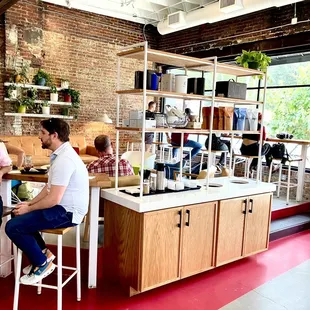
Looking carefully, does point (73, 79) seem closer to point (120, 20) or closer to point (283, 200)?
point (120, 20)

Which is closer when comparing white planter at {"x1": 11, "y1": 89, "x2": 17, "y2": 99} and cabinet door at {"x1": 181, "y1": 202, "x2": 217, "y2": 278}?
cabinet door at {"x1": 181, "y1": 202, "x2": 217, "y2": 278}

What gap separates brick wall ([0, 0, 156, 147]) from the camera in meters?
6.92

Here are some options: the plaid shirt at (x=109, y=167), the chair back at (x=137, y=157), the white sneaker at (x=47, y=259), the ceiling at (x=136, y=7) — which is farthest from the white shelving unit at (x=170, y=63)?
the ceiling at (x=136, y=7)

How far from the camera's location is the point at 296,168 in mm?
6355

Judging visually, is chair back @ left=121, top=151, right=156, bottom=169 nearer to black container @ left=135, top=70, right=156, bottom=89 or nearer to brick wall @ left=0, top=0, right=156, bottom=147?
black container @ left=135, top=70, right=156, bottom=89

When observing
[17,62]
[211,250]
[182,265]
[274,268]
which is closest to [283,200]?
[274,268]

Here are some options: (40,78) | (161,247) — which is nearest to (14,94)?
(40,78)

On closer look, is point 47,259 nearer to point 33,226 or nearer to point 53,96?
point 33,226

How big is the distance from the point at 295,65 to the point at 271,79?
55 centimetres

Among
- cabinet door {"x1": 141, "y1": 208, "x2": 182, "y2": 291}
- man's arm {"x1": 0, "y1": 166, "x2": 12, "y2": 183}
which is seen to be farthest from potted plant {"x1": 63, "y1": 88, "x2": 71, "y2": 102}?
cabinet door {"x1": 141, "y1": 208, "x2": 182, "y2": 291}

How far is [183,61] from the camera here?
128 inches

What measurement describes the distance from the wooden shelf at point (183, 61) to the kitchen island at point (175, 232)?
4.02ft

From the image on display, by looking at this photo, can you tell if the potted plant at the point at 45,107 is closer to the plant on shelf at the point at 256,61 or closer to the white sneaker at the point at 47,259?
the plant on shelf at the point at 256,61

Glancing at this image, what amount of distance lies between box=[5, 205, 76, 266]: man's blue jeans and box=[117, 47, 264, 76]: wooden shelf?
144cm
